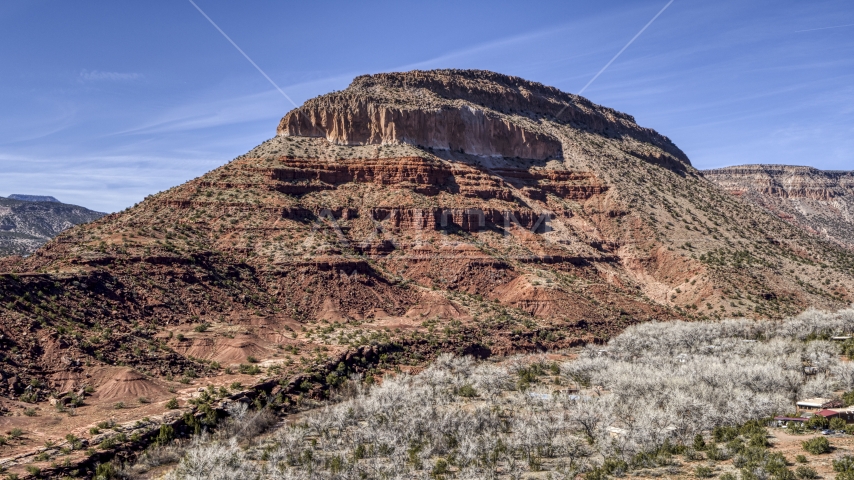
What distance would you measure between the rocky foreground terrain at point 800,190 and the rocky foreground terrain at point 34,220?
493 feet

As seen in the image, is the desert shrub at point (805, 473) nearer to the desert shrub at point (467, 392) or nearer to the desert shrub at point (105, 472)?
the desert shrub at point (467, 392)

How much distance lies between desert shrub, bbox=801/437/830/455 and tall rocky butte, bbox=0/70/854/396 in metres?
26.8

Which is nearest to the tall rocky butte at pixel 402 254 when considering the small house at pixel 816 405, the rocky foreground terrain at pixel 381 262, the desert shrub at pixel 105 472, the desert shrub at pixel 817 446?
the rocky foreground terrain at pixel 381 262

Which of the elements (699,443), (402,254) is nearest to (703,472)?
(699,443)

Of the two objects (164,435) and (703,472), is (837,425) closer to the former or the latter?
(703,472)

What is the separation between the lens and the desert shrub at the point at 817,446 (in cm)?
2855

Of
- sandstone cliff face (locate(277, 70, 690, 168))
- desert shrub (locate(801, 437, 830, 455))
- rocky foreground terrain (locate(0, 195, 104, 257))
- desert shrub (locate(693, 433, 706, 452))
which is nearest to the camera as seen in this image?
desert shrub (locate(801, 437, 830, 455))

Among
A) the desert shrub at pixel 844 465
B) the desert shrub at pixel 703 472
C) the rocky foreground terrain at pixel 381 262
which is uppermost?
the rocky foreground terrain at pixel 381 262

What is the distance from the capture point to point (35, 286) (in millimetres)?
42188

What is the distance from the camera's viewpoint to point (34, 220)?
162m

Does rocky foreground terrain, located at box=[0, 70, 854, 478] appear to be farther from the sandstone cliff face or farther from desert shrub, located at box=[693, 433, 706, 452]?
desert shrub, located at box=[693, 433, 706, 452]

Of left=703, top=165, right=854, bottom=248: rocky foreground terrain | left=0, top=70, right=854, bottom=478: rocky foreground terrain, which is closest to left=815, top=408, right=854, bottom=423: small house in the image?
left=0, top=70, right=854, bottom=478: rocky foreground terrain

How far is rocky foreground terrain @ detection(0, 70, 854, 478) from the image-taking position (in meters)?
40.6

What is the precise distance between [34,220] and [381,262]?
13003 cm
